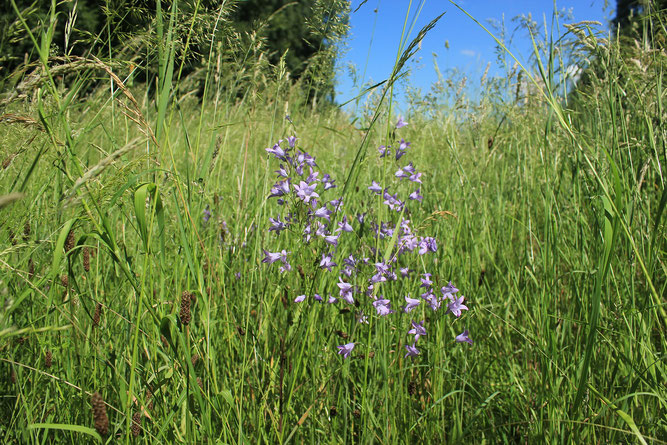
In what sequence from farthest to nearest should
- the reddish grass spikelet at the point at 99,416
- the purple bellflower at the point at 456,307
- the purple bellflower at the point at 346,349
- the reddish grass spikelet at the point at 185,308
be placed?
the purple bellflower at the point at 456,307 → the purple bellflower at the point at 346,349 → the reddish grass spikelet at the point at 185,308 → the reddish grass spikelet at the point at 99,416

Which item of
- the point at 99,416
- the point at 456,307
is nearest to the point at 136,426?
the point at 99,416

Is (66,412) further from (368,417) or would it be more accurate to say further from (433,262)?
(433,262)

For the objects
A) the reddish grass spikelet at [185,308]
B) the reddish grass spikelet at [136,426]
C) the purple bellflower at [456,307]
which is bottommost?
the reddish grass spikelet at [136,426]

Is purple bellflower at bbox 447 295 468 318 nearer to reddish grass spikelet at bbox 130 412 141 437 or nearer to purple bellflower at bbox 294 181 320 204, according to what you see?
purple bellflower at bbox 294 181 320 204

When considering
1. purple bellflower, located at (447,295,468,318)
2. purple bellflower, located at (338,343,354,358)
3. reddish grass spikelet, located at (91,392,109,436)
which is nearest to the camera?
reddish grass spikelet, located at (91,392,109,436)

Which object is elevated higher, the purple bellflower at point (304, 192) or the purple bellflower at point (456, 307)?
the purple bellflower at point (304, 192)

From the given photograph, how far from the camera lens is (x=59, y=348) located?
125cm

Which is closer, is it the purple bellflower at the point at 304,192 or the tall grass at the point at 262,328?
the tall grass at the point at 262,328

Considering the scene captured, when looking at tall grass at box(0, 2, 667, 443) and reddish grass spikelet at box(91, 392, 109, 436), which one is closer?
Result: reddish grass spikelet at box(91, 392, 109, 436)

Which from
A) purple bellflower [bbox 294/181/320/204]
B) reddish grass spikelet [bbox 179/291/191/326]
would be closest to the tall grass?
reddish grass spikelet [bbox 179/291/191/326]

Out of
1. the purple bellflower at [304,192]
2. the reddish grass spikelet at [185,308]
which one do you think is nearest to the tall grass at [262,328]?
the reddish grass spikelet at [185,308]

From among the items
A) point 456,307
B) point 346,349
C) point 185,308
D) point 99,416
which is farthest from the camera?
point 456,307

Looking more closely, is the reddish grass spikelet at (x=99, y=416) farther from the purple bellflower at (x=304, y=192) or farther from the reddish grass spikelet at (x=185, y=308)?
the purple bellflower at (x=304, y=192)

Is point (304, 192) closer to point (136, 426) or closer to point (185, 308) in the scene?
point (185, 308)
